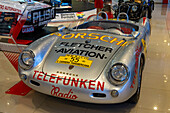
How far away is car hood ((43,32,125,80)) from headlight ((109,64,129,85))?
0.46ft

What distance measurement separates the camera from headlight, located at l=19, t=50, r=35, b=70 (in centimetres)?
220

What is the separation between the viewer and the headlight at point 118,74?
6.30 feet

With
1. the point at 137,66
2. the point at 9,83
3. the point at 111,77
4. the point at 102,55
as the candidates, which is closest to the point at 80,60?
the point at 102,55

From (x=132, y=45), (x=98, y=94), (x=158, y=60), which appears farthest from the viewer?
(x=158, y=60)

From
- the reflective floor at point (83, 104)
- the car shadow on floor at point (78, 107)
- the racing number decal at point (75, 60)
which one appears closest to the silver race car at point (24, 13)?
the reflective floor at point (83, 104)

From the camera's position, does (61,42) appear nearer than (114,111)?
No

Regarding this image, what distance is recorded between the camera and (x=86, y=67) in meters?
2.08

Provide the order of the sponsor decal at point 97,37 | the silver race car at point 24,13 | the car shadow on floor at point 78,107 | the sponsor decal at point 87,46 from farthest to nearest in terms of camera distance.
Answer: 1. the silver race car at point 24,13
2. the sponsor decal at point 97,37
3. the sponsor decal at point 87,46
4. the car shadow on floor at point 78,107

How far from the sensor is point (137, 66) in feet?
7.01

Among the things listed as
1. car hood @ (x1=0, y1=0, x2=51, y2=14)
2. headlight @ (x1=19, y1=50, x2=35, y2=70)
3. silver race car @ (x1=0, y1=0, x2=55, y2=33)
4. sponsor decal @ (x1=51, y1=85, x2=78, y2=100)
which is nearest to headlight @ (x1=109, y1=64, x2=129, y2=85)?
sponsor decal @ (x1=51, y1=85, x2=78, y2=100)

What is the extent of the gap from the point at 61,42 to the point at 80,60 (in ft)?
1.70

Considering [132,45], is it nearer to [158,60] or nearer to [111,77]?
[111,77]

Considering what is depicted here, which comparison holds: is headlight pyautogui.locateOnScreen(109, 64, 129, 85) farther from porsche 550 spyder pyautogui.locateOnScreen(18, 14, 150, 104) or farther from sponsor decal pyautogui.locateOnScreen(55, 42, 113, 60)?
sponsor decal pyautogui.locateOnScreen(55, 42, 113, 60)

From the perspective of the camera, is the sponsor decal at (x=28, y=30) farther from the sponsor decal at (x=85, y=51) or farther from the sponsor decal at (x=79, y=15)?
the sponsor decal at (x=79, y=15)
